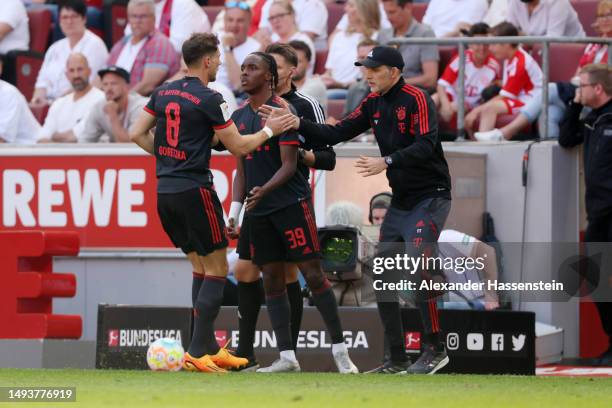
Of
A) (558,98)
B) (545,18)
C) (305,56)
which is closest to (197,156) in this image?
(305,56)

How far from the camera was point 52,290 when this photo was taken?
11727 millimetres

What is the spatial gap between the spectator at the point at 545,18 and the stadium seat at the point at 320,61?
2.23 m

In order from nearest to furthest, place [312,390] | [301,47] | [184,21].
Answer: [312,390] → [301,47] → [184,21]

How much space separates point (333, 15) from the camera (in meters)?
15.7

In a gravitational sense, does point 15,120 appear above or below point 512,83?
below

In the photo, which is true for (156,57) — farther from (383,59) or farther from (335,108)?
(383,59)

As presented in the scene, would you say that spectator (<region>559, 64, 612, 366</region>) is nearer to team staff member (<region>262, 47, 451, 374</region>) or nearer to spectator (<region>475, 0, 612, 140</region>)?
spectator (<region>475, 0, 612, 140</region>)

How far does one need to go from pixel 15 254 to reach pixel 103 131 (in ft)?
8.55

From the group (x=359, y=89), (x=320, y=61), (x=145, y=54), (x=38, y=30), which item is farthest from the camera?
(x=38, y=30)

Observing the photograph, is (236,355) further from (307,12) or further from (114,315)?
(307,12)

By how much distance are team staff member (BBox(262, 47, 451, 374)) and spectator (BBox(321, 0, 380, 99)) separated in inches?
196

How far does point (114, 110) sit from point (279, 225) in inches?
204

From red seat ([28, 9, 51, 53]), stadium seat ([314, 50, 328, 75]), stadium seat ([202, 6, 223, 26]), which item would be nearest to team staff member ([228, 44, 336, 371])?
stadium seat ([314, 50, 328, 75])

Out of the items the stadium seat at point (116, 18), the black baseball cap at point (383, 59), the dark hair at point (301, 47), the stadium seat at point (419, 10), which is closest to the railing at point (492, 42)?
the dark hair at point (301, 47)
